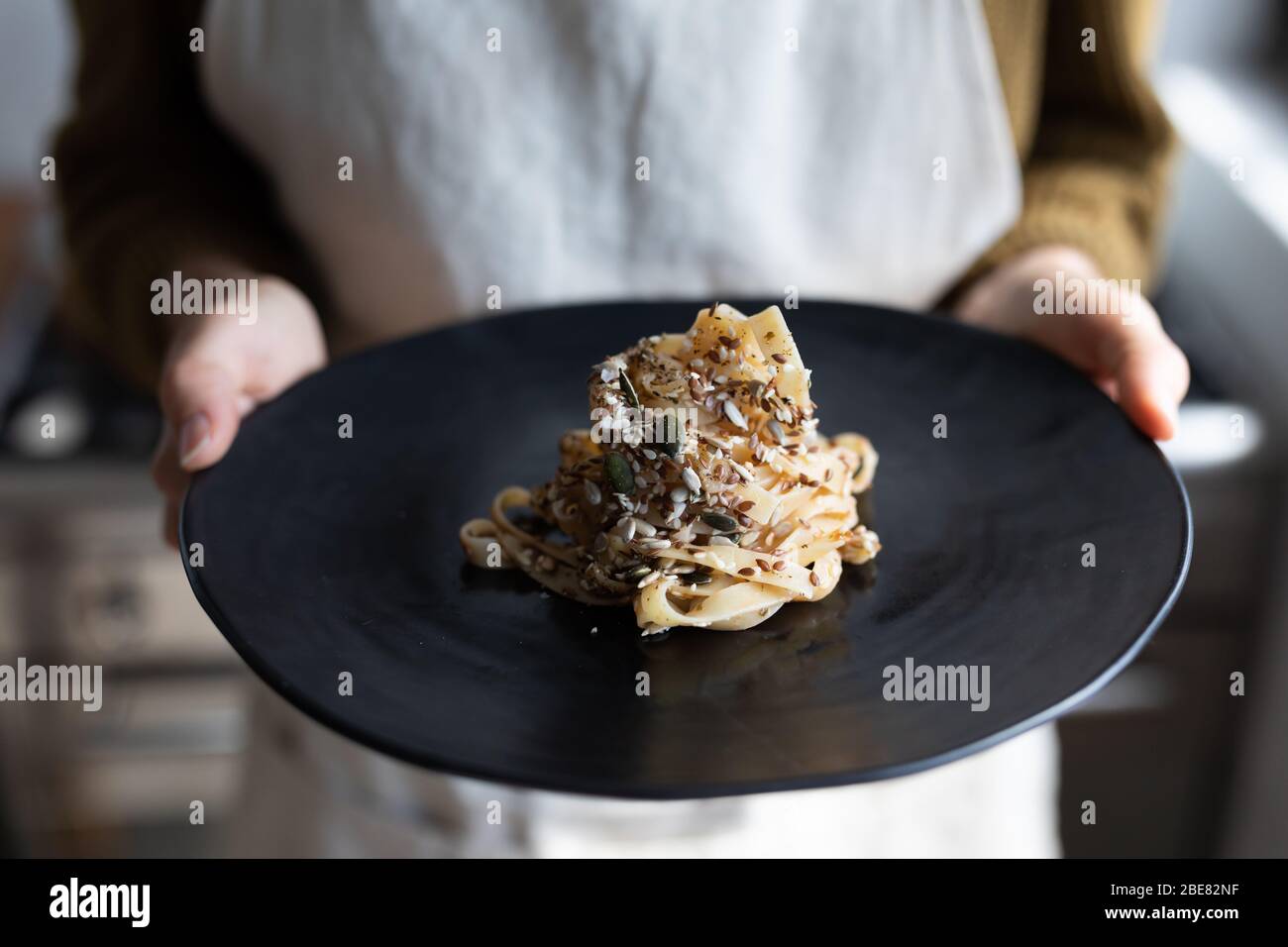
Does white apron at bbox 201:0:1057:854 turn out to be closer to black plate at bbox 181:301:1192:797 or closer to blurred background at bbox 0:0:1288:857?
black plate at bbox 181:301:1192:797

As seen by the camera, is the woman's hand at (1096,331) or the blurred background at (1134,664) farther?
the blurred background at (1134,664)

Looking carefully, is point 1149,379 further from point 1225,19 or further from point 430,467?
point 1225,19

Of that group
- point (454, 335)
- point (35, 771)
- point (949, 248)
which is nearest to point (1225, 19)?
point (949, 248)

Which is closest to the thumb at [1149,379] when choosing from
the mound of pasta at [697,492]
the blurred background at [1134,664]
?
the mound of pasta at [697,492]

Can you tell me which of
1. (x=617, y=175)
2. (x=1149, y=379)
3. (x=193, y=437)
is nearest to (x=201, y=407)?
(x=193, y=437)

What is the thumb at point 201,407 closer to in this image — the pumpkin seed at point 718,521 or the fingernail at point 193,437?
the fingernail at point 193,437

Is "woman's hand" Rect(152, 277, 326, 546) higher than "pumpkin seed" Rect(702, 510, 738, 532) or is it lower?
higher

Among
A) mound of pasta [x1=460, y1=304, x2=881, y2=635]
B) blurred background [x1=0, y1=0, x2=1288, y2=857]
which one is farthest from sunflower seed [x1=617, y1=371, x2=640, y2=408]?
blurred background [x1=0, y1=0, x2=1288, y2=857]
